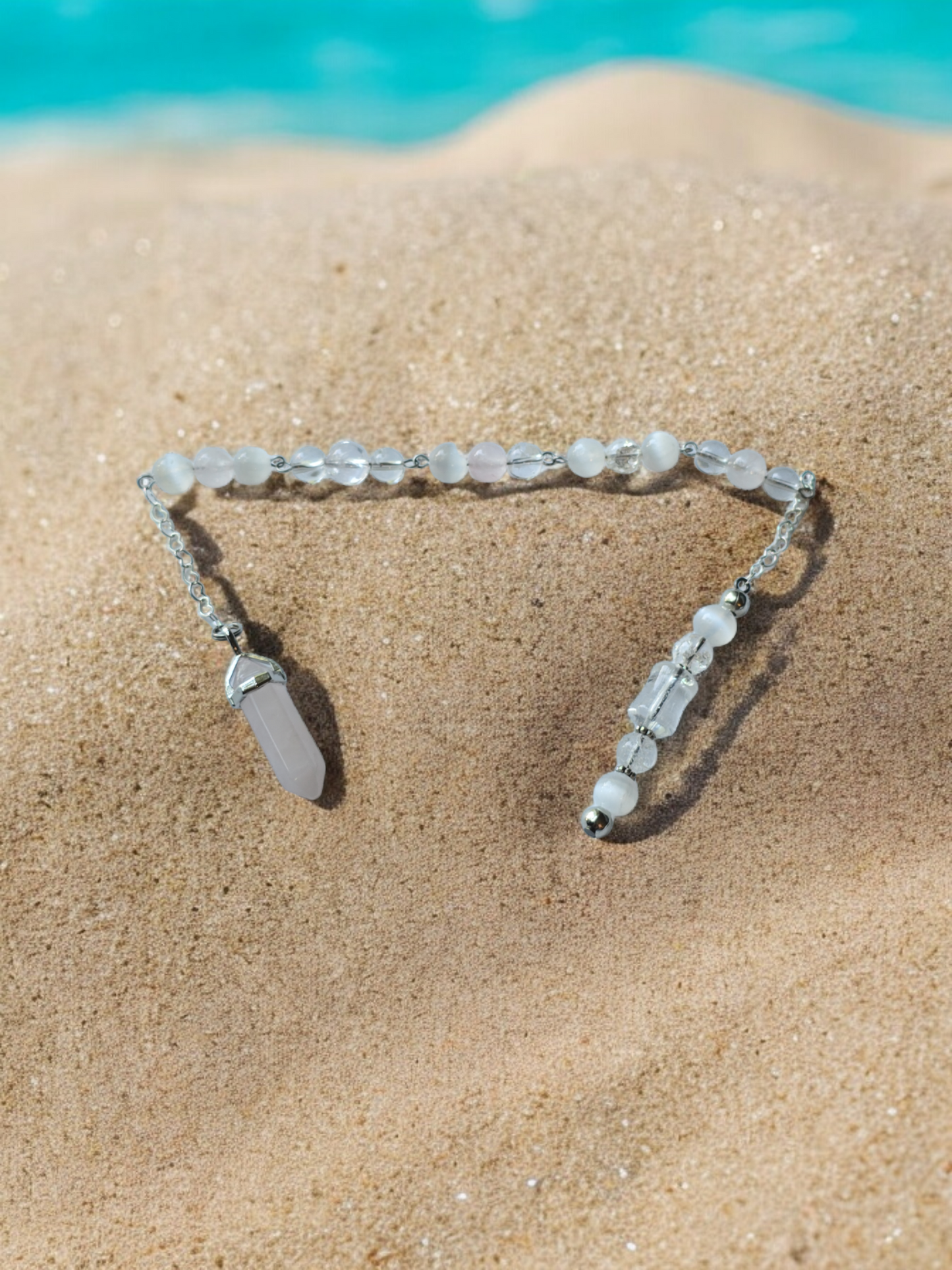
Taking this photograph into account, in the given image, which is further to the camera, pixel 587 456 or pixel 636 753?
pixel 587 456

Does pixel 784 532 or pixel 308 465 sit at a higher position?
pixel 308 465

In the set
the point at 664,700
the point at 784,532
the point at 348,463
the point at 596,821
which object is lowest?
the point at 596,821

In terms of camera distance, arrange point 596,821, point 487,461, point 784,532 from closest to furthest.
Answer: point 596,821 < point 784,532 < point 487,461

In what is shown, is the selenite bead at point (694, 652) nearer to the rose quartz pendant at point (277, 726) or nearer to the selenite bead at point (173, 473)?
the rose quartz pendant at point (277, 726)

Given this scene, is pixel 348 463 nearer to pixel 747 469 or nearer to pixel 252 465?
pixel 252 465

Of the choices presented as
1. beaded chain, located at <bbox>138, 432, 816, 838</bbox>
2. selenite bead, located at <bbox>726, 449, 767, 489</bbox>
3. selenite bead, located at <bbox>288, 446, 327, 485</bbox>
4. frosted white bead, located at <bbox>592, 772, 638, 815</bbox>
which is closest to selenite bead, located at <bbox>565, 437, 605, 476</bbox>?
beaded chain, located at <bbox>138, 432, 816, 838</bbox>

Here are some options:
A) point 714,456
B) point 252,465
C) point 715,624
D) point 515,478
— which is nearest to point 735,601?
point 715,624
